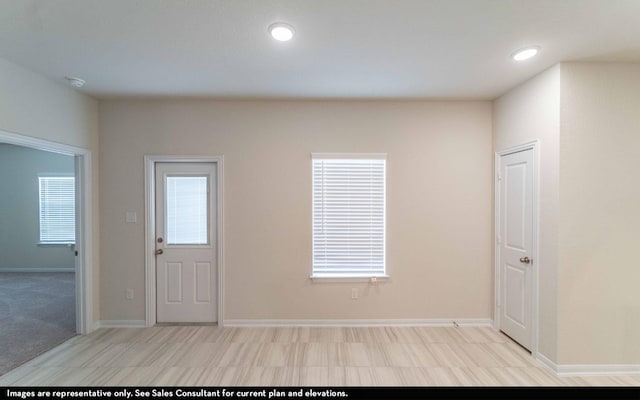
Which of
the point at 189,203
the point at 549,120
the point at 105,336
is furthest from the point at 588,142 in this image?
the point at 105,336

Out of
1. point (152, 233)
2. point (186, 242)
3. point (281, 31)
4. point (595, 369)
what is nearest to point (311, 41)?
point (281, 31)

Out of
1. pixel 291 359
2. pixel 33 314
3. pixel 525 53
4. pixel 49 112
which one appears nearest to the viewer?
pixel 525 53

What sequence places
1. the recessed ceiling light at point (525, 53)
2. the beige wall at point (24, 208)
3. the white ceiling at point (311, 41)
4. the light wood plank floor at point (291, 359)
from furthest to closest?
1. the beige wall at point (24, 208)
2. the light wood plank floor at point (291, 359)
3. the recessed ceiling light at point (525, 53)
4. the white ceiling at point (311, 41)

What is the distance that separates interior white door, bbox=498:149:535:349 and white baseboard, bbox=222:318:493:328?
376 millimetres

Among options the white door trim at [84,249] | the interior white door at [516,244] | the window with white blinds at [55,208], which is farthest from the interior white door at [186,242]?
the window with white blinds at [55,208]

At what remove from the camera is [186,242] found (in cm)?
328

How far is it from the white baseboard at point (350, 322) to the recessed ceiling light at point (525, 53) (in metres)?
2.83

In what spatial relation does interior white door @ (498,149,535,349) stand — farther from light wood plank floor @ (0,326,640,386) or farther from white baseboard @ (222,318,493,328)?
white baseboard @ (222,318,493,328)

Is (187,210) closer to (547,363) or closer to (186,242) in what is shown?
(186,242)

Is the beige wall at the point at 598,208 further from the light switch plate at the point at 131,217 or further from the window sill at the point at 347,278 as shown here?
the light switch plate at the point at 131,217

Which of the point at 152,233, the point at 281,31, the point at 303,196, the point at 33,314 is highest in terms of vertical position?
the point at 281,31

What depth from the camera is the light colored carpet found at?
2.71m

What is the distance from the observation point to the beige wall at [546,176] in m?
2.36

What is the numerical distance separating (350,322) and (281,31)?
3.06 m
